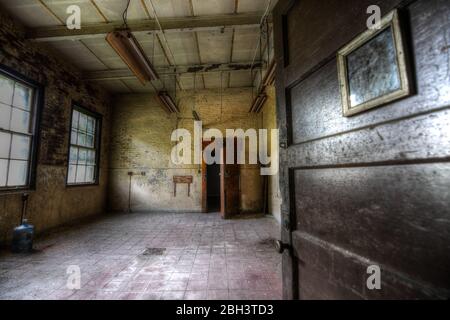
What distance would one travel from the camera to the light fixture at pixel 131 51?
2.96 m

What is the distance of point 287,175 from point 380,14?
37.8 inches

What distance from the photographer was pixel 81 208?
5969 millimetres

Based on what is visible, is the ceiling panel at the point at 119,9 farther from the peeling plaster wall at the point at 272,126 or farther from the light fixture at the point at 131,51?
the peeling plaster wall at the point at 272,126

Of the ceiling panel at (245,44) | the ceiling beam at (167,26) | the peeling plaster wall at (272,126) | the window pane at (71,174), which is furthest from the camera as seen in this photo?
the window pane at (71,174)

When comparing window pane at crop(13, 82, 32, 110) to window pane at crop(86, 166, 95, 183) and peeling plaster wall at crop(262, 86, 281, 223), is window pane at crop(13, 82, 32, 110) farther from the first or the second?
peeling plaster wall at crop(262, 86, 281, 223)

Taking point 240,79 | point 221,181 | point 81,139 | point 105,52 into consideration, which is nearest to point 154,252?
point 221,181

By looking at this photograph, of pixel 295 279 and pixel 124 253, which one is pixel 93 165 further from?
pixel 295 279

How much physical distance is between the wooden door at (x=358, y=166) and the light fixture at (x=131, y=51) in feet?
7.99

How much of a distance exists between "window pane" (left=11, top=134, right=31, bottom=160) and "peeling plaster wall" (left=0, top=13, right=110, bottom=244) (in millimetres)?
226

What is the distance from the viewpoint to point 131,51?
11.0 ft

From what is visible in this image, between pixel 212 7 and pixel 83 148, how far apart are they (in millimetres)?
5304

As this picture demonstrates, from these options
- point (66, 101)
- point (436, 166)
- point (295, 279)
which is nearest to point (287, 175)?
point (295, 279)

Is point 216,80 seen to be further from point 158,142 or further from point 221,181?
point 221,181

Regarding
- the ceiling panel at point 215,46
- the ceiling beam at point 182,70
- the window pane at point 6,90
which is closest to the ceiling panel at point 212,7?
the ceiling panel at point 215,46
